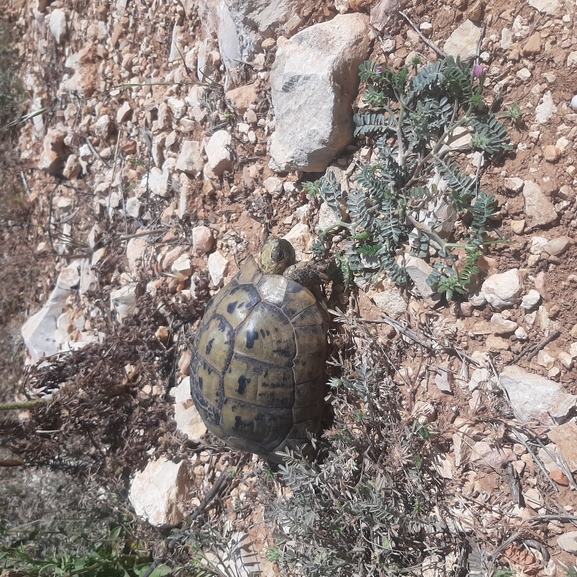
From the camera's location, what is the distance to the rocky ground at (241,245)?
1.97 metres

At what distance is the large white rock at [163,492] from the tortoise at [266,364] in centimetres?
57

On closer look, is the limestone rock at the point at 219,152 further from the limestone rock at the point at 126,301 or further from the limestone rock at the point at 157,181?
the limestone rock at the point at 126,301

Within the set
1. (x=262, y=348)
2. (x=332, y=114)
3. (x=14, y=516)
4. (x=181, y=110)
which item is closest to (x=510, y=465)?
(x=262, y=348)

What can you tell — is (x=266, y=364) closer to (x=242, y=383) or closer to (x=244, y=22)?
(x=242, y=383)

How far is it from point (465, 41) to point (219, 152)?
1518 millimetres

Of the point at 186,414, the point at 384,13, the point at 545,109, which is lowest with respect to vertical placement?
the point at 186,414

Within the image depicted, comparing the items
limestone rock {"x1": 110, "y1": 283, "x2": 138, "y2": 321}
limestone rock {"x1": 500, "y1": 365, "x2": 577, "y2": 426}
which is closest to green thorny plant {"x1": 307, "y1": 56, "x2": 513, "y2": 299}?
limestone rock {"x1": 500, "y1": 365, "x2": 577, "y2": 426}

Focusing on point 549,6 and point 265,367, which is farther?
point 265,367

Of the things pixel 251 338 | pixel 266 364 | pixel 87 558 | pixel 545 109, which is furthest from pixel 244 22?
pixel 87 558

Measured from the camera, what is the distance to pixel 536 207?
78.7 inches

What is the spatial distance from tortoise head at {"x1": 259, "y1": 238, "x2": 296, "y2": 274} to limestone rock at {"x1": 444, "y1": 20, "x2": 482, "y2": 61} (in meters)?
1.19

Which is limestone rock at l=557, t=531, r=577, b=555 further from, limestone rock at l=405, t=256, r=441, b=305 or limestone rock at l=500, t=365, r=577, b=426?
limestone rock at l=405, t=256, r=441, b=305

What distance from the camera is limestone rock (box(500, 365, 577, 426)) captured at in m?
1.90

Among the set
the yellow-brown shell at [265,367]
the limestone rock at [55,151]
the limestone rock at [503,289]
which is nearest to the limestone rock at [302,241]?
the yellow-brown shell at [265,367]
